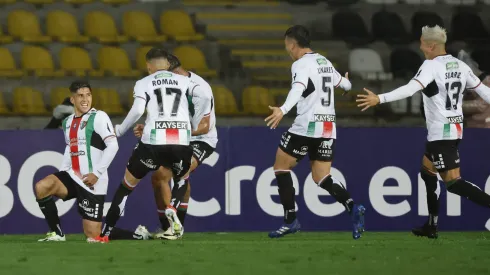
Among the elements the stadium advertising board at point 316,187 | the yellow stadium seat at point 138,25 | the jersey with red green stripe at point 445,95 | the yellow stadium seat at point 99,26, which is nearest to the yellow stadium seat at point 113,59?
the yellow stadium seat at point 99,26

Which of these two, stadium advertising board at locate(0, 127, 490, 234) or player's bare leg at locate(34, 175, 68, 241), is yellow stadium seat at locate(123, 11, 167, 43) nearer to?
stadium advertising board at locate(0, 127, 490, 234)

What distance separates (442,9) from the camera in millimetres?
17281

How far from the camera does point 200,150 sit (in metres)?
11.0

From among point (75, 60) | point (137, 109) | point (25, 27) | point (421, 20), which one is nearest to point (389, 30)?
point (421, 20)

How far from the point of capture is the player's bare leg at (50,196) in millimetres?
10094

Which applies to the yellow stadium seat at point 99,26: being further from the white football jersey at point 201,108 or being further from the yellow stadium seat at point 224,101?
the white football jersey at point 201,108

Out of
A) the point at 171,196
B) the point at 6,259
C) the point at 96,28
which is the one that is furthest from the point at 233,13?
the point at 6,259

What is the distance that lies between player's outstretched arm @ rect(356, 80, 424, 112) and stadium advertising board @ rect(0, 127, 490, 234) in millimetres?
2550

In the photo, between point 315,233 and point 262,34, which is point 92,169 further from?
point 262,34

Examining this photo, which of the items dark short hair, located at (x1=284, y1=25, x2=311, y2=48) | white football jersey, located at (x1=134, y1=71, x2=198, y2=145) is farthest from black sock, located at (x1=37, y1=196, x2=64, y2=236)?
dark short hair, located at (x1=284, y1=25, x2=311, y2=48)

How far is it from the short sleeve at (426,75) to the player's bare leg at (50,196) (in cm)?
328

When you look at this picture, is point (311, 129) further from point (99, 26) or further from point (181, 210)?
point (99, 26)

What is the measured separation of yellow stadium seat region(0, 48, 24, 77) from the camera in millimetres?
15336

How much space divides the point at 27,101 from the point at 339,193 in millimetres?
6224
